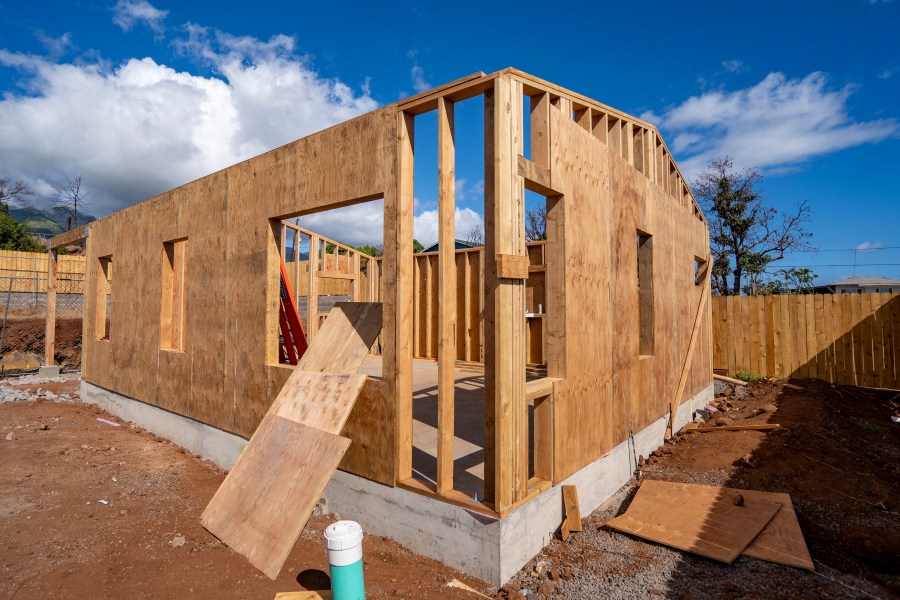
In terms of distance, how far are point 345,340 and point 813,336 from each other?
11331 millimetres

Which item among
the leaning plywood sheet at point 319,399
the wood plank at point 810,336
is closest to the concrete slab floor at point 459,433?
the leaning plywood sheet at point 319,399

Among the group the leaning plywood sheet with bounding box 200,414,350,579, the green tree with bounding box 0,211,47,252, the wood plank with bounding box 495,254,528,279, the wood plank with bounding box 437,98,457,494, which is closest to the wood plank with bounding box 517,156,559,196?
the wood plank with bounding box 437,98,457,494

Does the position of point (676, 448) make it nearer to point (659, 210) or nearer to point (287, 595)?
point (659, 210)

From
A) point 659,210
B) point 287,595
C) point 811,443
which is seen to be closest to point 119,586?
point 287,595

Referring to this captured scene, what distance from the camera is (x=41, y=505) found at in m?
4.89

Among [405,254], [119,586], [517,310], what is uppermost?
[405,254]

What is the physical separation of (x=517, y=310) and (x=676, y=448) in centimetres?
461

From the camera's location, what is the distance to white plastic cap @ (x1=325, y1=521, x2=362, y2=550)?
9.55 feet

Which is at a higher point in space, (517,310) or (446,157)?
(446,157)

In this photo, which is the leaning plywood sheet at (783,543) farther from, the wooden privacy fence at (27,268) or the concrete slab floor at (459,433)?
the wooden privacy fence at (27,268)

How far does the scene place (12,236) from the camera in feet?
99.9

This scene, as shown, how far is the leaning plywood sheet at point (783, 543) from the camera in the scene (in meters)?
3.62

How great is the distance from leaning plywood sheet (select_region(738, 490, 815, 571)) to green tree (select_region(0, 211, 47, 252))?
40243 millimetres

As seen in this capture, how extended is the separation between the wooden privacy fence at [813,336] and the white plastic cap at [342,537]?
11.9m
